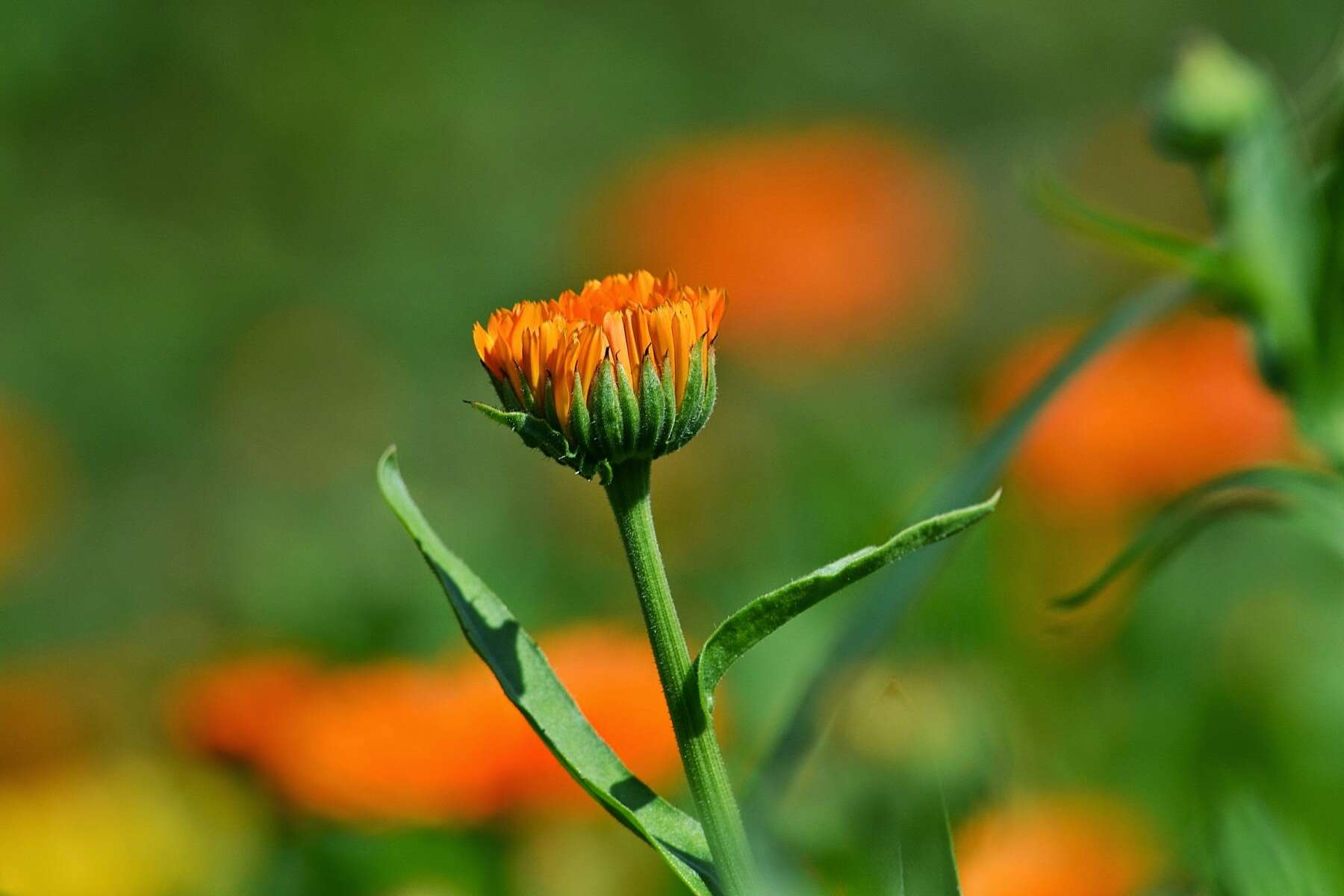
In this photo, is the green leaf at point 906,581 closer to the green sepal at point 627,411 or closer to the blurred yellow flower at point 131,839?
the green sepal at point 627,411

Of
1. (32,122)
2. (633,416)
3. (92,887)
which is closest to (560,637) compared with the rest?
(92,887)

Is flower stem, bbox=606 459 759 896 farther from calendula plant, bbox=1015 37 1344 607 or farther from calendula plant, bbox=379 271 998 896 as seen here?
calendula plant, bbox=1015 37 1344 607

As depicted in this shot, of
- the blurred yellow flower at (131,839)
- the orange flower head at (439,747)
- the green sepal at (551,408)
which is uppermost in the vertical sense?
the blurred yellow flower at (131,839)

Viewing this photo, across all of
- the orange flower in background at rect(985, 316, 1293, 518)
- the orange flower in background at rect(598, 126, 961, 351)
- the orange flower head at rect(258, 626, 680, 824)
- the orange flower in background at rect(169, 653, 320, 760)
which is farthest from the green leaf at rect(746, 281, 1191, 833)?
the orange flower in background at rect(598, 126, 961, 351)

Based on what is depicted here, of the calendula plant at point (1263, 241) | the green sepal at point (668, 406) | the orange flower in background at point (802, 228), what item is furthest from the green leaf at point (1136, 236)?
the orange flower in background at point (802, 228)

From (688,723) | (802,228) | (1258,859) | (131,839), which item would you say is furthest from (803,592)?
(802,228)

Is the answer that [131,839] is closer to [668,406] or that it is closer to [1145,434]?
[668,406]
